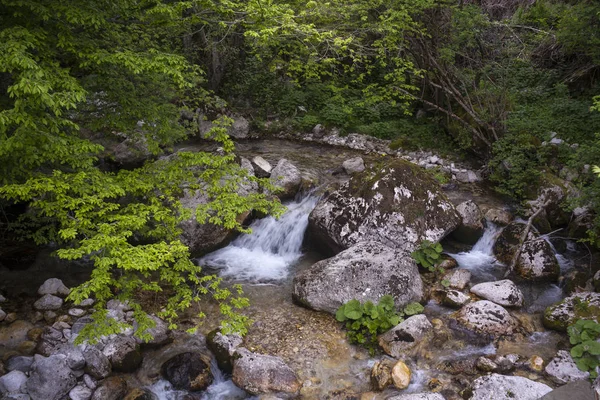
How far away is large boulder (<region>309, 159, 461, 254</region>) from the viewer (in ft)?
28.4

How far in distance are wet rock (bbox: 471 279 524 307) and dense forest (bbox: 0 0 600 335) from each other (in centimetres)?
176

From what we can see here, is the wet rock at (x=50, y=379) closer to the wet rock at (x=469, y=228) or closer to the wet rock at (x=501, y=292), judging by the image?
the wet rock at (x=501, y=292)

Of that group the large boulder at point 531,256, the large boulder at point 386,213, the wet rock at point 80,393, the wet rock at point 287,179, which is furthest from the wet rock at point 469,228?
the wet rock at point 80,393

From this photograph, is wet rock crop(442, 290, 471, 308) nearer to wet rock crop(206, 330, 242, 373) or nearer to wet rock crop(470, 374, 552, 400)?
wet rock crop(470, 374, 552, 400)

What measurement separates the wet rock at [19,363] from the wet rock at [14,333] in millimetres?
426

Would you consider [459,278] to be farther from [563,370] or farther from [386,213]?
[563,370]

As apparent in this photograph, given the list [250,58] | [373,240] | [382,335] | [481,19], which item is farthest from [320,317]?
[250,58]

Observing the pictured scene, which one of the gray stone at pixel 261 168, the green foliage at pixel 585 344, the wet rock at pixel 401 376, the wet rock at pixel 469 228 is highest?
the gray stone at pixel 261 168

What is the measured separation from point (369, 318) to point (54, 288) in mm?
5325

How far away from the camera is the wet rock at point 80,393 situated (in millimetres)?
5621

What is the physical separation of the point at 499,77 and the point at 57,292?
13297 mm

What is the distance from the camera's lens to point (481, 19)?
12656mm

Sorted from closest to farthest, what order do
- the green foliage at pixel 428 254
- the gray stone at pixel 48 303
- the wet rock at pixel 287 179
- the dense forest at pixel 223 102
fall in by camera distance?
the dense forest at pixel 223 102
the gray stone at pixel 48 303
the green foliage at pixel 428 254
the wet rock at pixel 287 179

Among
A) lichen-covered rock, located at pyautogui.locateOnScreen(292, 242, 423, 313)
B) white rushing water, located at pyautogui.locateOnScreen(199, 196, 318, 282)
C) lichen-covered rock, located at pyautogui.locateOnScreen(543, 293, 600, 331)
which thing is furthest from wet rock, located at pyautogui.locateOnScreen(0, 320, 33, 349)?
lichen-covered rock, located at pyautogui.locateOnScreen(543, 293, 600, 331)
